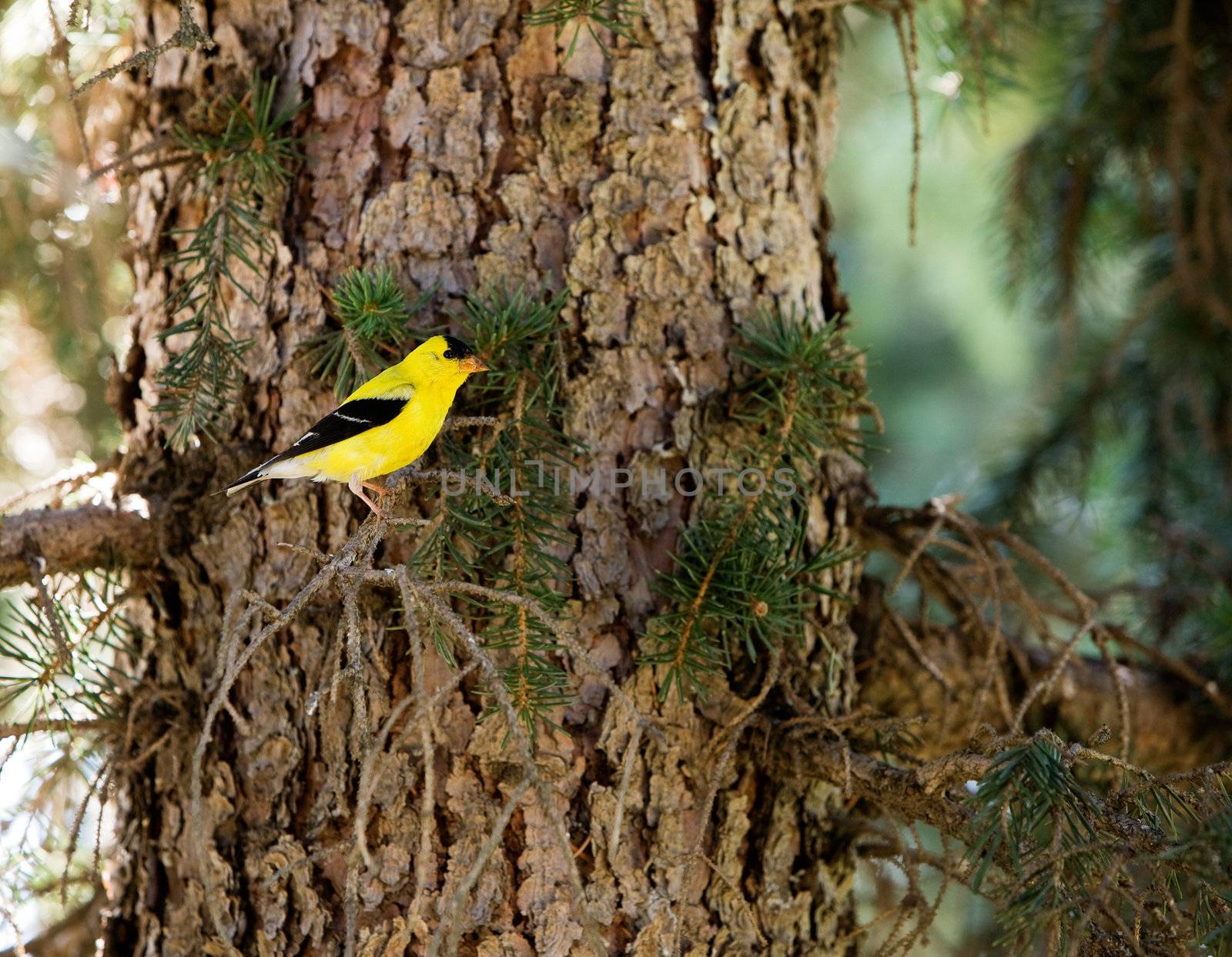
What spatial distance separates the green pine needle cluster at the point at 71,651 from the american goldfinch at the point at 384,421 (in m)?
0.39

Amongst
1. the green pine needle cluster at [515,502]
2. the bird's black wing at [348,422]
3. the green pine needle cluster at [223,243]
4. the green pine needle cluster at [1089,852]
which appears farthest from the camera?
the green pine needle cluster at [223,243]

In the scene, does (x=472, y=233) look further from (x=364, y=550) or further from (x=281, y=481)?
(x=364, y=550)

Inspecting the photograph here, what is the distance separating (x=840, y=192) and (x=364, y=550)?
5.07 meters

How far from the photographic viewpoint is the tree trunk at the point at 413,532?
1931 millimetres

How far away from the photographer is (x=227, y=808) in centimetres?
202

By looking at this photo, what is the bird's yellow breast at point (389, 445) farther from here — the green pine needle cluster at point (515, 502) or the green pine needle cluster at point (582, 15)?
the green pine needle cluster at point (582, 15)

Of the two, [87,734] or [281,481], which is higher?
[281,481]

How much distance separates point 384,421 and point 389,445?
0.06 meters

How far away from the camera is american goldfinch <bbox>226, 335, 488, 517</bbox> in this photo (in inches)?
74.1

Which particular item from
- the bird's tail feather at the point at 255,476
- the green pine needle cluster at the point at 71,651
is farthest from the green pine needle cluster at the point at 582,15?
the green pine needle cluster at the point at 71,651

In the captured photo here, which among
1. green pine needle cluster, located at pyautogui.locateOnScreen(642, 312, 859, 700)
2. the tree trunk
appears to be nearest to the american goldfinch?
the tree trunk

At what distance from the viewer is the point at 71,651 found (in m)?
1.85

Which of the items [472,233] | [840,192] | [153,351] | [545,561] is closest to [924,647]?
[545,561]

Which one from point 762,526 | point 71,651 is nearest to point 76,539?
point 71,651
